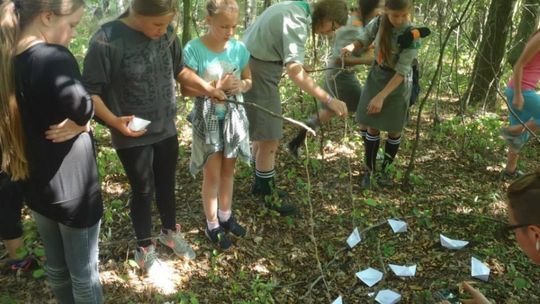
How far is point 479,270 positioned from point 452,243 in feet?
1.03

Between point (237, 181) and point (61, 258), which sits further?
point (237, 181)

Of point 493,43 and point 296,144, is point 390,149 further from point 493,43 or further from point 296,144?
point 493,43

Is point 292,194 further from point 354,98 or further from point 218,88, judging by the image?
point 218,88

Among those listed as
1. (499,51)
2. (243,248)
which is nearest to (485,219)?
(243,248)

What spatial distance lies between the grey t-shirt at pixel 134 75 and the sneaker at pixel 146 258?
76 cm

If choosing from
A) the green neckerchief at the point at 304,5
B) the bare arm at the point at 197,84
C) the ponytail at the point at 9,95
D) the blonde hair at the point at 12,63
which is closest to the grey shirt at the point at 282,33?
the green neckerchief at the point at 304,5

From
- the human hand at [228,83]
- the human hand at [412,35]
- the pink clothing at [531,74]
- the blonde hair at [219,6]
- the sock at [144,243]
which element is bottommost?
the sock at [144,243]

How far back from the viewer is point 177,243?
294 centimetres

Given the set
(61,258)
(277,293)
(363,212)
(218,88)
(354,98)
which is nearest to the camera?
(61,258)

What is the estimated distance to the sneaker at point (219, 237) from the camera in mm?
3076

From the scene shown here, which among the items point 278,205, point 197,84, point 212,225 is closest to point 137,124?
point 197,84

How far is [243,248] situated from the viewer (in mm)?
3145

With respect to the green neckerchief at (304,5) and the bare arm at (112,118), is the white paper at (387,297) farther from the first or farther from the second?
the green neckerchief at (304,5)

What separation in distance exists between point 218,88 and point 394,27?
164 cm
